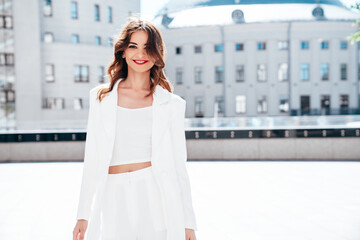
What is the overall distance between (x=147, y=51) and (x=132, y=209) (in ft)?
2.97

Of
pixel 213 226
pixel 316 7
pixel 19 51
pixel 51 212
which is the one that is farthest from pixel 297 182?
pixel 316 7

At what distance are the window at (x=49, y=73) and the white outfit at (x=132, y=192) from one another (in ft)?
107

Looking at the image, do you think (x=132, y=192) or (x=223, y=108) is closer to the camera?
(x=132, y=192)

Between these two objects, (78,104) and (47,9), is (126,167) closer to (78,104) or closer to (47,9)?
(78,104)

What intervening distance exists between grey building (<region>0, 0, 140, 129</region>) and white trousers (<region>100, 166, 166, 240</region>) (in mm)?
27860

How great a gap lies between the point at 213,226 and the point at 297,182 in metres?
4.15

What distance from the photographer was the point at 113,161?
6.78 ft

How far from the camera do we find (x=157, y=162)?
6.67ft

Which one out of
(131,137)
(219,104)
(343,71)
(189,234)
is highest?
(343,71)

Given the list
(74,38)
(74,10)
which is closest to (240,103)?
(74,38)

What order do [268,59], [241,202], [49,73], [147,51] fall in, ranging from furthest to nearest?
1. [268,59]
2. [49,73]
3. [241,202]
4. [147,51]

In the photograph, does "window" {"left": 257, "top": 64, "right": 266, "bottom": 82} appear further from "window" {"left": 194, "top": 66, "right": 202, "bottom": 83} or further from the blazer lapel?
the blazer lapel

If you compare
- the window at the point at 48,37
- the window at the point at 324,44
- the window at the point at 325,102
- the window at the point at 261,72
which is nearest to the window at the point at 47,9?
the window at the point at 48,37

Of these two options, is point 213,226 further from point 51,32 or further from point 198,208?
point 51,32
